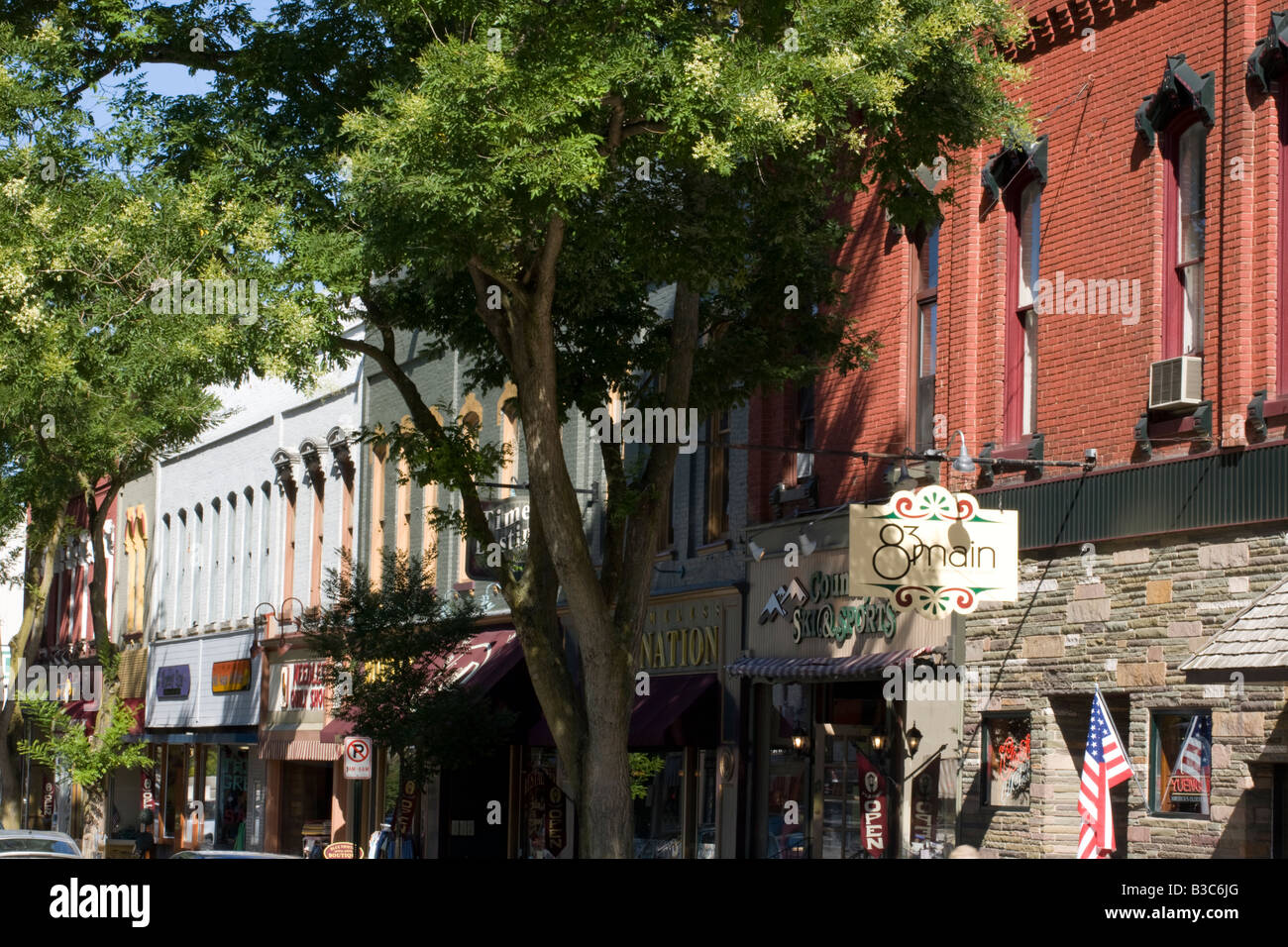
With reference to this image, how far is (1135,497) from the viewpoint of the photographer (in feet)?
50.6

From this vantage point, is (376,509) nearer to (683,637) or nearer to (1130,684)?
(683,637)

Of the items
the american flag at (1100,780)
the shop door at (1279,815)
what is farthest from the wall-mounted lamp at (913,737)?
the shop door at (1279,815)

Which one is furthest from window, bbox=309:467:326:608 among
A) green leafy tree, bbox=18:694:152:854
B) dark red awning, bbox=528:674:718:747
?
dark red awning, bbox=528:674:718:747

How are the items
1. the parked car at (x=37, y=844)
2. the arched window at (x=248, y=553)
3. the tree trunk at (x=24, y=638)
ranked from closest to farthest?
the parked car at (x=37, y=844) < the tree trunk at (x=24, y=638) < the arched window at (x=248, y=553)

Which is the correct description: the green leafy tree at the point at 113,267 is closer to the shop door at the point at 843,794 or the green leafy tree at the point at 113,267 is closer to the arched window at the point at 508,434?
the shop door at the point at 843,794

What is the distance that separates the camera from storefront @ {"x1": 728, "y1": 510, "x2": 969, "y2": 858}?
17750mm

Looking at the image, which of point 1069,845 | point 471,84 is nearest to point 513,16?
point 471,84

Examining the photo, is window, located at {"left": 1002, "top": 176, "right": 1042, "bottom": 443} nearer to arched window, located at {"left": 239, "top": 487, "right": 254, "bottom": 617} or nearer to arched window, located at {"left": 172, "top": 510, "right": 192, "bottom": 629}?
arched window, located at {"left": 239, "top": 487, "right": 254, "bottom": 617}

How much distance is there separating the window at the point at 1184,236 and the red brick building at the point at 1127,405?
0.07 feet

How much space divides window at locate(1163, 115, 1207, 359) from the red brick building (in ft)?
0.07

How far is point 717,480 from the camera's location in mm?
24062

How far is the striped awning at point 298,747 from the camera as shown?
32.2m
